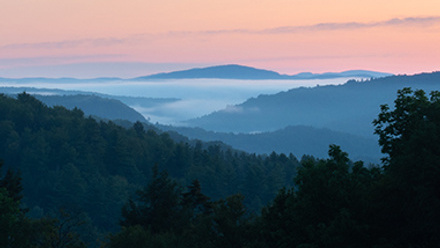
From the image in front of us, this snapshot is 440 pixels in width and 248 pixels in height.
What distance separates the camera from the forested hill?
11575 centimetres

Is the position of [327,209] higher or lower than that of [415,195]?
lower

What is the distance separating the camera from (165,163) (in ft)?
481

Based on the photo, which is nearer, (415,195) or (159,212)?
(415,195)

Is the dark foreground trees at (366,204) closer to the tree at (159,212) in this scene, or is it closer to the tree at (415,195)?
the tree at (415,195)

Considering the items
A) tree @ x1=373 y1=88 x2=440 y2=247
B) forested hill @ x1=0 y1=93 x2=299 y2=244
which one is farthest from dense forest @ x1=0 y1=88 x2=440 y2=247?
forested hill @ x1=0 y1=93 x2=299 y2=244

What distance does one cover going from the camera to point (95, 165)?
13650cm

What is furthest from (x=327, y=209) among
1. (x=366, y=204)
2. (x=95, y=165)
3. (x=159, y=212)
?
(x=95, y=165)

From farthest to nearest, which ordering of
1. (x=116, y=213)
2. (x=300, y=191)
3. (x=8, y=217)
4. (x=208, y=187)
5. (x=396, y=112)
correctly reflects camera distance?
(x=208, y=187)
(x=116, y=213)
(x=8, y=217)
(x=396, y=112)
(x=300, y=191)

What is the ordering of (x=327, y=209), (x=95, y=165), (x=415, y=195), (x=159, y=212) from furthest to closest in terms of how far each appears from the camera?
(x=95, y=165)
(x=159, y=212)
(x=327, y=209)
(x=415, y=195)

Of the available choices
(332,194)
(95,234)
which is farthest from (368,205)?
(95,234)

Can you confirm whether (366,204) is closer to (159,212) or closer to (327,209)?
(327,209)

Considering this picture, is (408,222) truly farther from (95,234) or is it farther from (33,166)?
(33,166)

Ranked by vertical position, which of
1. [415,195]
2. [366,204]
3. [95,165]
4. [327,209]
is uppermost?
[415,195]

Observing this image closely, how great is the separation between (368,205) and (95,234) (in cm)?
7148
